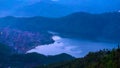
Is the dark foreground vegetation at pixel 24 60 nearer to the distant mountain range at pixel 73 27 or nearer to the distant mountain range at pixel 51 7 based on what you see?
the distant mountain range at pixel 73 27

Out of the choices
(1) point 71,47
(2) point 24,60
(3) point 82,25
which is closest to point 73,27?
(3) point 82,25

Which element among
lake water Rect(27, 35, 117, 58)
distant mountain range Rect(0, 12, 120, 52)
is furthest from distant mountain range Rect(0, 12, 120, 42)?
lake water Rect(27, 35, 117, 58)

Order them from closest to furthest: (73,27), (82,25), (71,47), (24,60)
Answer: (24,60) → (71,47) → (82,25) → (73,27)

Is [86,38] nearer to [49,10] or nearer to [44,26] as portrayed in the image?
[44,26]

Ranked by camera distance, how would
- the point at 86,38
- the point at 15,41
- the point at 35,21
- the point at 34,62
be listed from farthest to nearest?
the point at 35,21, the point at 86,38, the point at 15,41, the point at 34,62

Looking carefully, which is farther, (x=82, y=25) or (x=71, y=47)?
(x=82, y=25)

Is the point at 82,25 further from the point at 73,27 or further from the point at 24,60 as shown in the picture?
the point at 24,60

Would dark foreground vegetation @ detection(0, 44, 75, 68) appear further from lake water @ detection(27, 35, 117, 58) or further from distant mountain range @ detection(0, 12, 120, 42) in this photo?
distant mountain range @ detection(0, 12, 120, 42)

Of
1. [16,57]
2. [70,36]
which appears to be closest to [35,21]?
[70,36]
